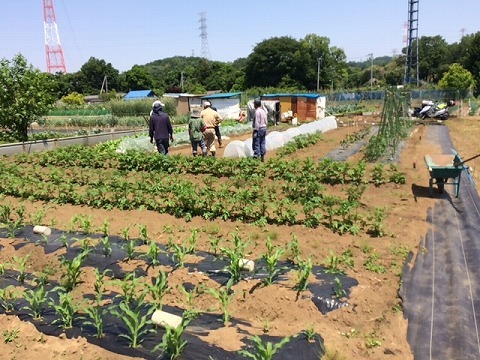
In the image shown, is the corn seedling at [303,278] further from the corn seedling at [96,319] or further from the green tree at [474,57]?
the green tree at [474,57]

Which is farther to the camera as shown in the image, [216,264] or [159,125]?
[159,125]

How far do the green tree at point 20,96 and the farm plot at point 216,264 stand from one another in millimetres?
10459

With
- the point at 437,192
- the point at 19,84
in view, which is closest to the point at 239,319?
the point at 437,192

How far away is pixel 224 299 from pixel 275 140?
33.1 ft

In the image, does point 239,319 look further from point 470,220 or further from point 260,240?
point 470,220

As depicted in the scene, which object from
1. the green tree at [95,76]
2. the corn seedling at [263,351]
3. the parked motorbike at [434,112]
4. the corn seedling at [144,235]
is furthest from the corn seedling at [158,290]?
the green tree at [95,76]

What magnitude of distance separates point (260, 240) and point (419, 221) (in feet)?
8.11

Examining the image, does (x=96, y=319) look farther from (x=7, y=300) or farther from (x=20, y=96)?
(x=20, y=96)

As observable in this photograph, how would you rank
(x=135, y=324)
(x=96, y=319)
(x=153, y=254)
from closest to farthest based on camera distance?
(x=135, y=324), (x=96, y=319), (x=153, y=254)

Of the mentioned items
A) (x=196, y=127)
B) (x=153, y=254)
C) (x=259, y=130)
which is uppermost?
(x=196, y=127)

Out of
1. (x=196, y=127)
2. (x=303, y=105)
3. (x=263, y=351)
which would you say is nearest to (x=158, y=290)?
(x=263, y=351)

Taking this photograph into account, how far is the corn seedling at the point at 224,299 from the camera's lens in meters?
3.53

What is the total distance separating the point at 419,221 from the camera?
236 inches

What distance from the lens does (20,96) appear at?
17.1 meters
